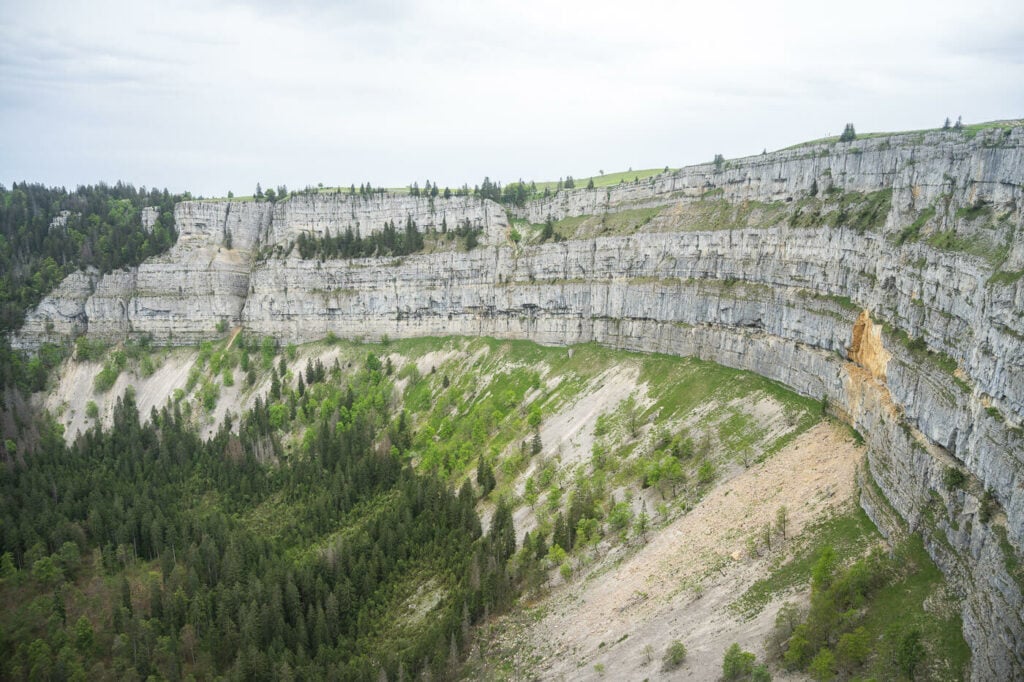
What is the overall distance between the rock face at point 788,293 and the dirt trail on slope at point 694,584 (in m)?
4.43

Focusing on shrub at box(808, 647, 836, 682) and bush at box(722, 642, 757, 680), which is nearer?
shrub at box(808, 647, 836, 682)

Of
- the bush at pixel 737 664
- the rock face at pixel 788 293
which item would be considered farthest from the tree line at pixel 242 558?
the rock face at pixel 788 293

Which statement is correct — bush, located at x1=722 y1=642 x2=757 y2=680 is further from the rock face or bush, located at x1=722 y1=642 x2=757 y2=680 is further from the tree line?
the tree line

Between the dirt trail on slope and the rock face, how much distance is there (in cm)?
443

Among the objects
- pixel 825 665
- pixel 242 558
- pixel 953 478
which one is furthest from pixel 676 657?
pixel 242 558

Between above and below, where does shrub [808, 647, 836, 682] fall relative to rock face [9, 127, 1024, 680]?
below

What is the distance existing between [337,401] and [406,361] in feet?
48.1

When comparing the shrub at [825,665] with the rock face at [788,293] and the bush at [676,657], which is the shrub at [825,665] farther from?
the bush at [676,657]

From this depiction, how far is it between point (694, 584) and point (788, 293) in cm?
3621

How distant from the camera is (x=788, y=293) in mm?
71125

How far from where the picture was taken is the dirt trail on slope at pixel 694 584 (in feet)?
141

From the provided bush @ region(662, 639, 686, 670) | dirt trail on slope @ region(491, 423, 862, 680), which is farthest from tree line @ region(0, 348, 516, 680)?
bush @ region(662, 639, 686, 670)

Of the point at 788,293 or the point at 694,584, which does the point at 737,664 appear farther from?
Result: the point at 788,293

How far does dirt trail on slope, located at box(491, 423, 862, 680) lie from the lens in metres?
43.0
